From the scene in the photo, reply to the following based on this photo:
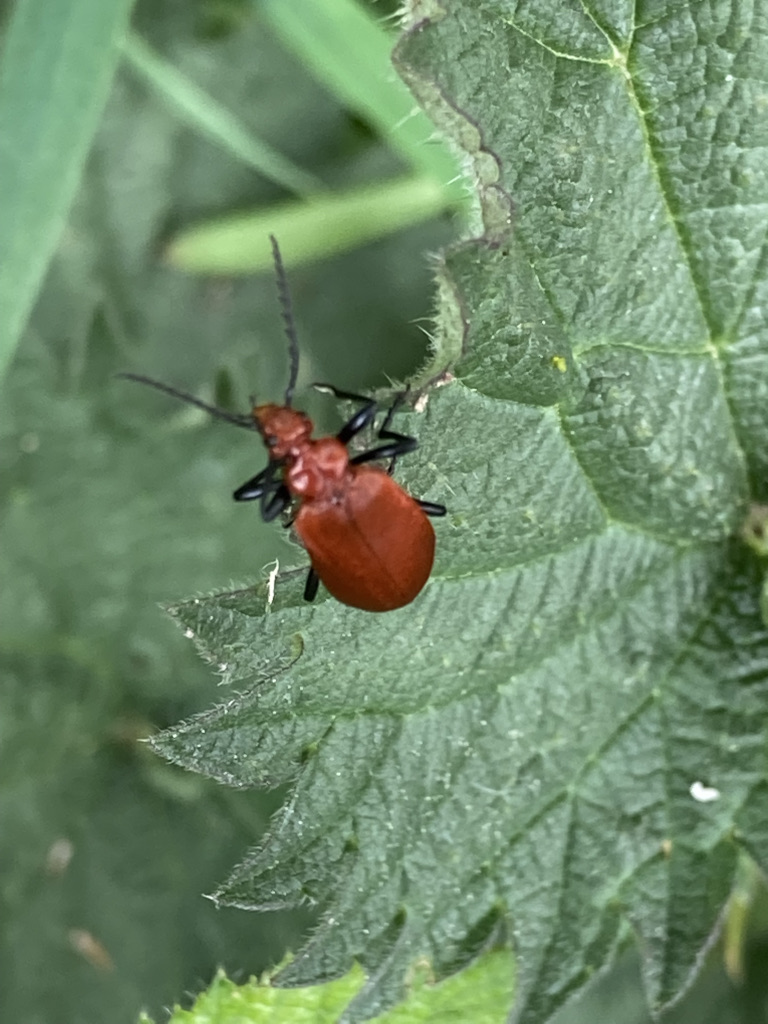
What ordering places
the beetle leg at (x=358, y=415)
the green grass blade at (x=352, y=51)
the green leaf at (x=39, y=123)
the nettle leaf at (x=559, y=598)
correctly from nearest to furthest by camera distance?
the nettle leaf at (x=559, y=598) → the beetle leg at (x=358, y=415) → the green leaf at (x=39, y=123) → the green grass blade at (x=352, y=51)

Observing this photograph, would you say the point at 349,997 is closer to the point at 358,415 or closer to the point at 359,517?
the point at 359,517

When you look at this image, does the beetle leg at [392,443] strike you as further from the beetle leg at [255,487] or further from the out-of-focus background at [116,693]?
the out-of-focus background at [116,693]

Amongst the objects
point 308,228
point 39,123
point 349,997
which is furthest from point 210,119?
point 349,997

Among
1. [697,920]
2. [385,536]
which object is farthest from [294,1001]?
[385,536]

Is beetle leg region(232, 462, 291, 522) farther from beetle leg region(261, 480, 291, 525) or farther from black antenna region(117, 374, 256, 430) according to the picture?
black antenna region(117, 374, 256, 430)

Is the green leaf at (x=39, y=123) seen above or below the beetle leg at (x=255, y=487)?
above

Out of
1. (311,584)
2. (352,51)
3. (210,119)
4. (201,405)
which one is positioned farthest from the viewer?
(210,119)

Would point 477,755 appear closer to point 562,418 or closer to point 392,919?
point 392,919

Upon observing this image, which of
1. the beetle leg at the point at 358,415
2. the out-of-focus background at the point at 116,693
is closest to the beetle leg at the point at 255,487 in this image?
the beetle leg at the point at 358,415
